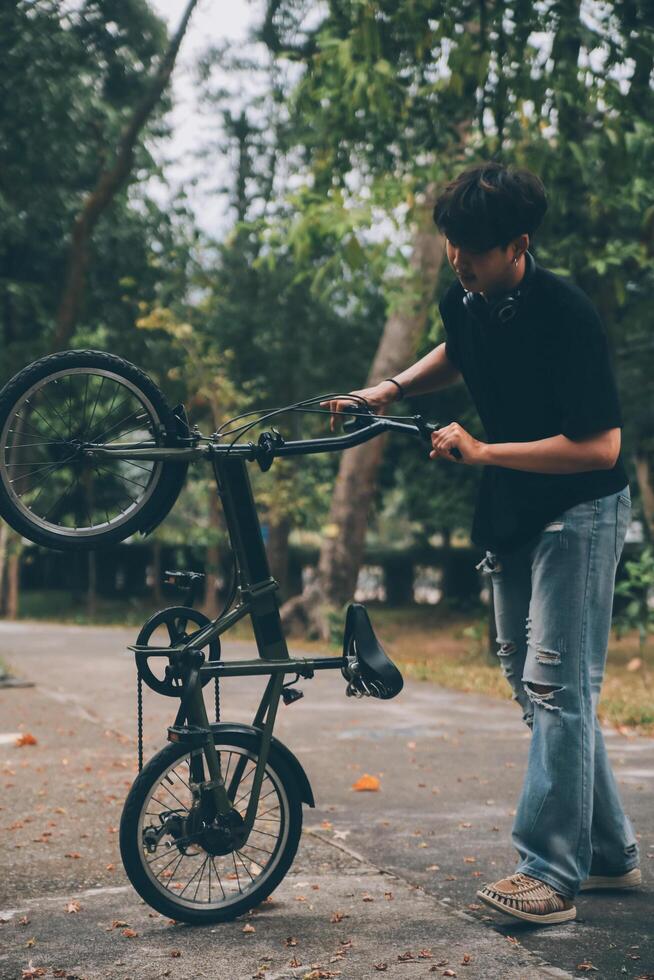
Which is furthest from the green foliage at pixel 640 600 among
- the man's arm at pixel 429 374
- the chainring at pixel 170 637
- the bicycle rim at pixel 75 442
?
the bicycle rim at pixel 75 442

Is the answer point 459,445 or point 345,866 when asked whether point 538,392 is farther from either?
point 345,866

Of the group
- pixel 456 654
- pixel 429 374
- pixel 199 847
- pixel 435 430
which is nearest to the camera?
pixel 435 430

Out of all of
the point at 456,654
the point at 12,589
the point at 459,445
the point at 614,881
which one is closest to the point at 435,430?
the point at 459,445

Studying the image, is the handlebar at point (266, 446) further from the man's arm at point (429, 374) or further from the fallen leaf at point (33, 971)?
the fallen leaf at point (33, 971)

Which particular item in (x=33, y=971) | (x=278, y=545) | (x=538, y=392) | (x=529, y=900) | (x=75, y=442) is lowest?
(x=33, y=971)

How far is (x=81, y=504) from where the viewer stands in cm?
368

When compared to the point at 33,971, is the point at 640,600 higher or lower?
higher

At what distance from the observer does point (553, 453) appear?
328cm

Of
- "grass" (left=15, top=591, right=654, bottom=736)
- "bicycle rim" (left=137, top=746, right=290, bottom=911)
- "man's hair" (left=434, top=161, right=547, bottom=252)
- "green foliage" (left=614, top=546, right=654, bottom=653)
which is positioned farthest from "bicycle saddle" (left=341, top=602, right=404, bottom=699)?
"green foliage" (left=614, top=546, right=654, bottom=653)

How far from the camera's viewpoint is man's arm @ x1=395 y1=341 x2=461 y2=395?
12.7 feet

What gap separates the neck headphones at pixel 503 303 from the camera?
338 centimetres

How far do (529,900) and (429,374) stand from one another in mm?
1661

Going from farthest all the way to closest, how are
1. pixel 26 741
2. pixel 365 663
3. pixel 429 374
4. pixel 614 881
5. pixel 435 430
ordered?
pixel 26 741 → pixel 429 374 → pixel 614 881 → pixel 365 663 → pixel 435 430

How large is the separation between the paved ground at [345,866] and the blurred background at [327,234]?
4.31 feet
